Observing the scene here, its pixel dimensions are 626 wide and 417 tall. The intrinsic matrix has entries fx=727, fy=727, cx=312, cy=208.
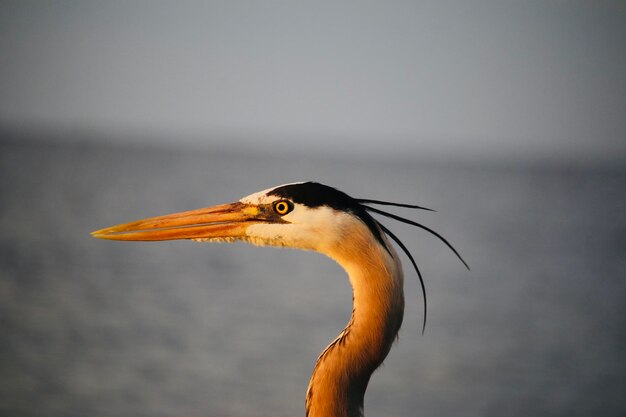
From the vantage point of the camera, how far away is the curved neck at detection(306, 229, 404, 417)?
1.88 metres

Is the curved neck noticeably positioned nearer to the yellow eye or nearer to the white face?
the white face

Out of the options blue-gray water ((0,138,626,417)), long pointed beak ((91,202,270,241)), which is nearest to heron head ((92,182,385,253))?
long pointed beak ((91,202,270,241))

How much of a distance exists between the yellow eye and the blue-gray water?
65 cm

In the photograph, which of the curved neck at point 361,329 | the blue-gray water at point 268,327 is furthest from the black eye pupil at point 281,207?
the blue-gray water at point 268,327

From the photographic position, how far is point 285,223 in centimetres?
197

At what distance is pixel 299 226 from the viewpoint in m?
1.96

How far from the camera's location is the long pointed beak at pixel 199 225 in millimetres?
2029

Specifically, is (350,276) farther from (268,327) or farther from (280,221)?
(268,327)

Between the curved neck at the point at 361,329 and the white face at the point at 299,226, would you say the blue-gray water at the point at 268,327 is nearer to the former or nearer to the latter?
the curved neck at the point at 361,329

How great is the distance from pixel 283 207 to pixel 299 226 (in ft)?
0.23

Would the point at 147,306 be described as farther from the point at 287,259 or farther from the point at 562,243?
the point at 562,243

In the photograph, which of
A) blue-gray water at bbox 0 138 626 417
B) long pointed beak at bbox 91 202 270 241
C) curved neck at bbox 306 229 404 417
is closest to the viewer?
curved neck at bbox 306 229 404 417

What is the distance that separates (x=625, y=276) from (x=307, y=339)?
26.7 feet

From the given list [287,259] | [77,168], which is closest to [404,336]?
[287,259]
